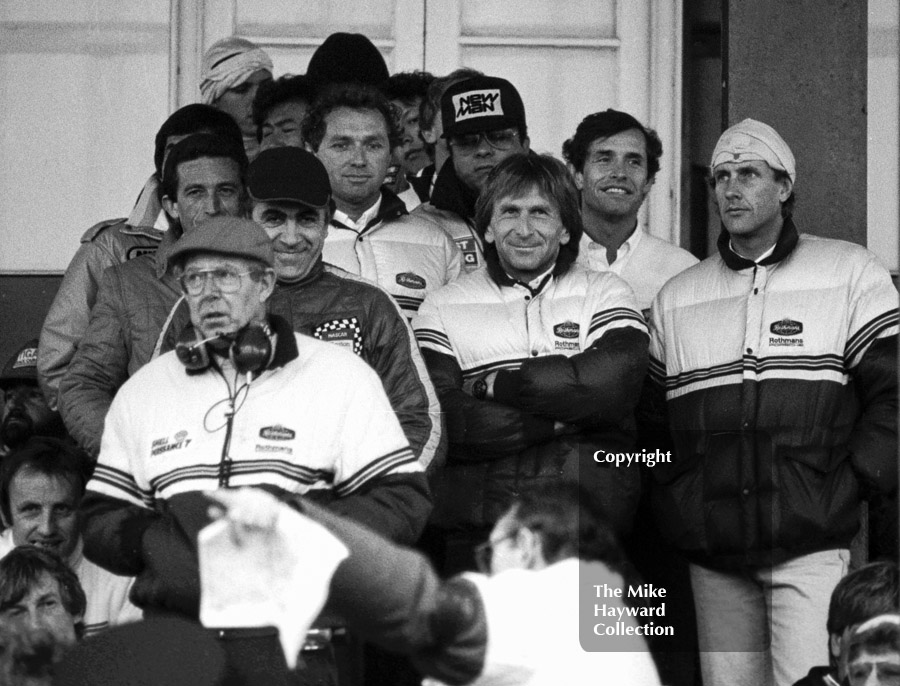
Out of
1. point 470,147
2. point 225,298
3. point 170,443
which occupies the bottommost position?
point 170,443

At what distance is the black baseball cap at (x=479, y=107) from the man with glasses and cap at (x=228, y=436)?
1.52m

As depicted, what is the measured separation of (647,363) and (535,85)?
122 inches

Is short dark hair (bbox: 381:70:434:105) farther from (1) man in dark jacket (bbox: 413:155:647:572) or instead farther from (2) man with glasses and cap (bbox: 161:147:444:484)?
(2) man with glasses and cap (bbox: 161:147:444:484)

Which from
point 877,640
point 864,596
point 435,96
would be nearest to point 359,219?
point 435,96

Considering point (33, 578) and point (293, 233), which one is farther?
point (33, 578)

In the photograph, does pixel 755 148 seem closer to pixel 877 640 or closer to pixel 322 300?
pixel 322 300

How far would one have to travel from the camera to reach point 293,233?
5.01 m

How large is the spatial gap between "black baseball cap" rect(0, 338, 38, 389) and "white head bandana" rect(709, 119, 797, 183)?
2570 mm

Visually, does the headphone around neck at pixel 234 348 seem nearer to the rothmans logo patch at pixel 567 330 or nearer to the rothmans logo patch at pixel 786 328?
the rothmans logo patch at pixel 567 330

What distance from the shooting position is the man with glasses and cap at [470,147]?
5945 millimetres

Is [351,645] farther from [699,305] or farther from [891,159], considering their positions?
[891,159]

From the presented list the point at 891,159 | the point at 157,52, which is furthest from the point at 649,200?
the point at 157,52

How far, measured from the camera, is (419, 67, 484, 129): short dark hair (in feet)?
20.8

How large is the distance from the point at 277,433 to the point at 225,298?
41 cm
